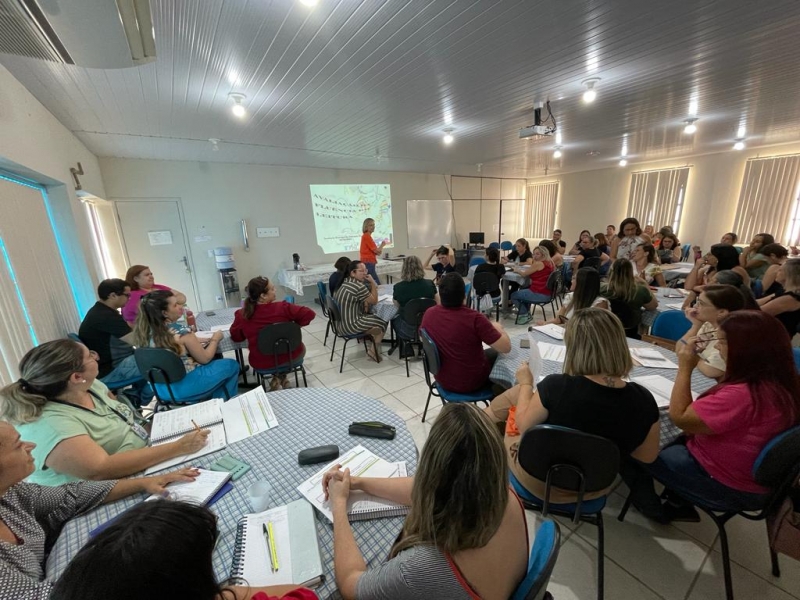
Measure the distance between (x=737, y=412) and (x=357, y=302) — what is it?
2.89m

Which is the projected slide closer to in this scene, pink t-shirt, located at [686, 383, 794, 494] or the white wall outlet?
the white wall outlet

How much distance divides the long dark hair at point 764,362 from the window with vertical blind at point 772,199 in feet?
26.4

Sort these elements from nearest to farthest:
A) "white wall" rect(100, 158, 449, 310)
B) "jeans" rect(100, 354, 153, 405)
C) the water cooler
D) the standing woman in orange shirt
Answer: "jeans" rect(100, 354, 153, 405)
"white wall" rect(100, 158, 449, 310)
the standing woman in orange shirt
the water cooler

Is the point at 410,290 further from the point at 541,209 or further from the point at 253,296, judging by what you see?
the point at 541,209

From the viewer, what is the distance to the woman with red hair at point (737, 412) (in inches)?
47.1

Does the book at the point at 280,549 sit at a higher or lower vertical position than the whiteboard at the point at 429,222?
lower

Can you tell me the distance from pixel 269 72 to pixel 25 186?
6.54 feet

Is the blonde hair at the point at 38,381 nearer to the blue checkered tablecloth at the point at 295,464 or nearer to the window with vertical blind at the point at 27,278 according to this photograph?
the blue checkered tablecloth at the point at 295,464

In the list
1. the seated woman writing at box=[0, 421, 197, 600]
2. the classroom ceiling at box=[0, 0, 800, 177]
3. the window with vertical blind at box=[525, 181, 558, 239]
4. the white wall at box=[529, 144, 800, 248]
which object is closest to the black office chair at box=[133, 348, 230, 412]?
the seated woman writing at box=[0, 421, 197, 600]

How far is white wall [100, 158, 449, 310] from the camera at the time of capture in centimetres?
531

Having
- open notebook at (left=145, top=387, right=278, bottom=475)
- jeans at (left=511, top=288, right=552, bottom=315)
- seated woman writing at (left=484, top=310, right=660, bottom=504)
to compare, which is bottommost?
jeans at (left=511, top=288, right=552, bottom=315)

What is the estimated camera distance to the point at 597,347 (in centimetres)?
127

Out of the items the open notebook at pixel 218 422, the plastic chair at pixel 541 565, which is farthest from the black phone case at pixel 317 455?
the plastic chair at pixel 541 565

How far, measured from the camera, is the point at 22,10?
1.29 metres
